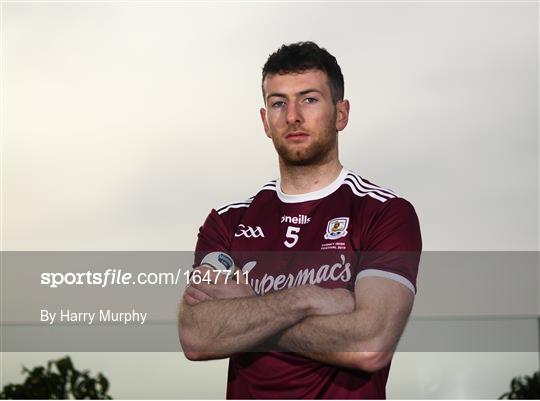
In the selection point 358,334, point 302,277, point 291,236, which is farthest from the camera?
point 291,236

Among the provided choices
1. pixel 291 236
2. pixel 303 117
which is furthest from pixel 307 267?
pixel 303 117

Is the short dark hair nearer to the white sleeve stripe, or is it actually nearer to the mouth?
the mouth

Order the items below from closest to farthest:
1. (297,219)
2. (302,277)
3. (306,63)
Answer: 1. (302,277)
2. (297,219)
3. (306,63)

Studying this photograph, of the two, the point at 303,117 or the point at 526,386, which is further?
the point at 526,386

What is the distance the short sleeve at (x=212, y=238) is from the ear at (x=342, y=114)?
1.60m

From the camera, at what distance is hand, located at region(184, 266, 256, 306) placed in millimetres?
6234

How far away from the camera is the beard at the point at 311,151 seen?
6824mm

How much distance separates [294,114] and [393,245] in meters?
1.70

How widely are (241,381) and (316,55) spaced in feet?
11.3

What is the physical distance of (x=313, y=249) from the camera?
651 cm

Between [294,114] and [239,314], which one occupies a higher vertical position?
[294,114]

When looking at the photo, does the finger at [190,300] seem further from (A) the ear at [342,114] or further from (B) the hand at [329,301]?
(A) the ear at [342,114]

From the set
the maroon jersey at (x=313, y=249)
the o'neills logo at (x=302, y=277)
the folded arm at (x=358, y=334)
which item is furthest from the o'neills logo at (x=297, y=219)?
the folded arm at (x=358, y=334)

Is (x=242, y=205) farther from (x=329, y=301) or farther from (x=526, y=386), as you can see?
(x=526, y=386)
